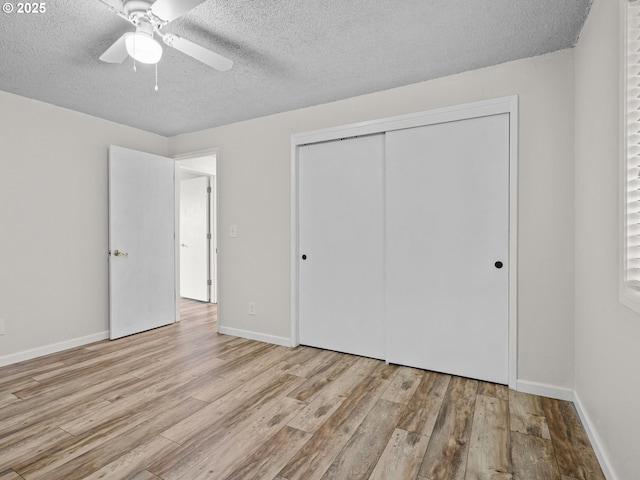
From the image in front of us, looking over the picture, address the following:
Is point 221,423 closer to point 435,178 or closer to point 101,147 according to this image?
point 435,178

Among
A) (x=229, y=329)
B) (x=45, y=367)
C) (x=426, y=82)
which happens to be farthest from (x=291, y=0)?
(x=45, y=367)

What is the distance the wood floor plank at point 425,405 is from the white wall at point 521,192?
60 cm

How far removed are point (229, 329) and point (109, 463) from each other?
2129 millimetres

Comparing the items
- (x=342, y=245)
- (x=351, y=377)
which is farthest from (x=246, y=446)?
(x=342, y=245)

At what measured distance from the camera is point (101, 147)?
358 centimetres

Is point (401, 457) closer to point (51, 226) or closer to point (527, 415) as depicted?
point (527, 415)

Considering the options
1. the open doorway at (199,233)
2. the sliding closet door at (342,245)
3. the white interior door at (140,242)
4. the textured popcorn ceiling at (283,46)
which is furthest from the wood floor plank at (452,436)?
the open doorway at (199,233)

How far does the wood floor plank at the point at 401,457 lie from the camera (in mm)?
1566

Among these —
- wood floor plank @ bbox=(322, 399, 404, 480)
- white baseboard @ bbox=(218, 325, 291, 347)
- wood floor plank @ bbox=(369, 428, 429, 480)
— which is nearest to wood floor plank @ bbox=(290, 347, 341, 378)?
white baseboard @ bbox=(218, 325, 291, 347)

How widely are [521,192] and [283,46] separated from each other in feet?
6.41

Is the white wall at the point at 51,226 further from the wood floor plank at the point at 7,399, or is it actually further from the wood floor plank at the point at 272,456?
the wood floor plank at the point at 272,456

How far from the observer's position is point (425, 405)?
2191 mm

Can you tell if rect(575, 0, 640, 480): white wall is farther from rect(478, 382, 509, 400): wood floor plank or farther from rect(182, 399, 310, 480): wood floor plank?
rect(182, 399, 310, 480): wood floor plank

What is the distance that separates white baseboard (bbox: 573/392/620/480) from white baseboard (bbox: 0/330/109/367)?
4.23 meters
